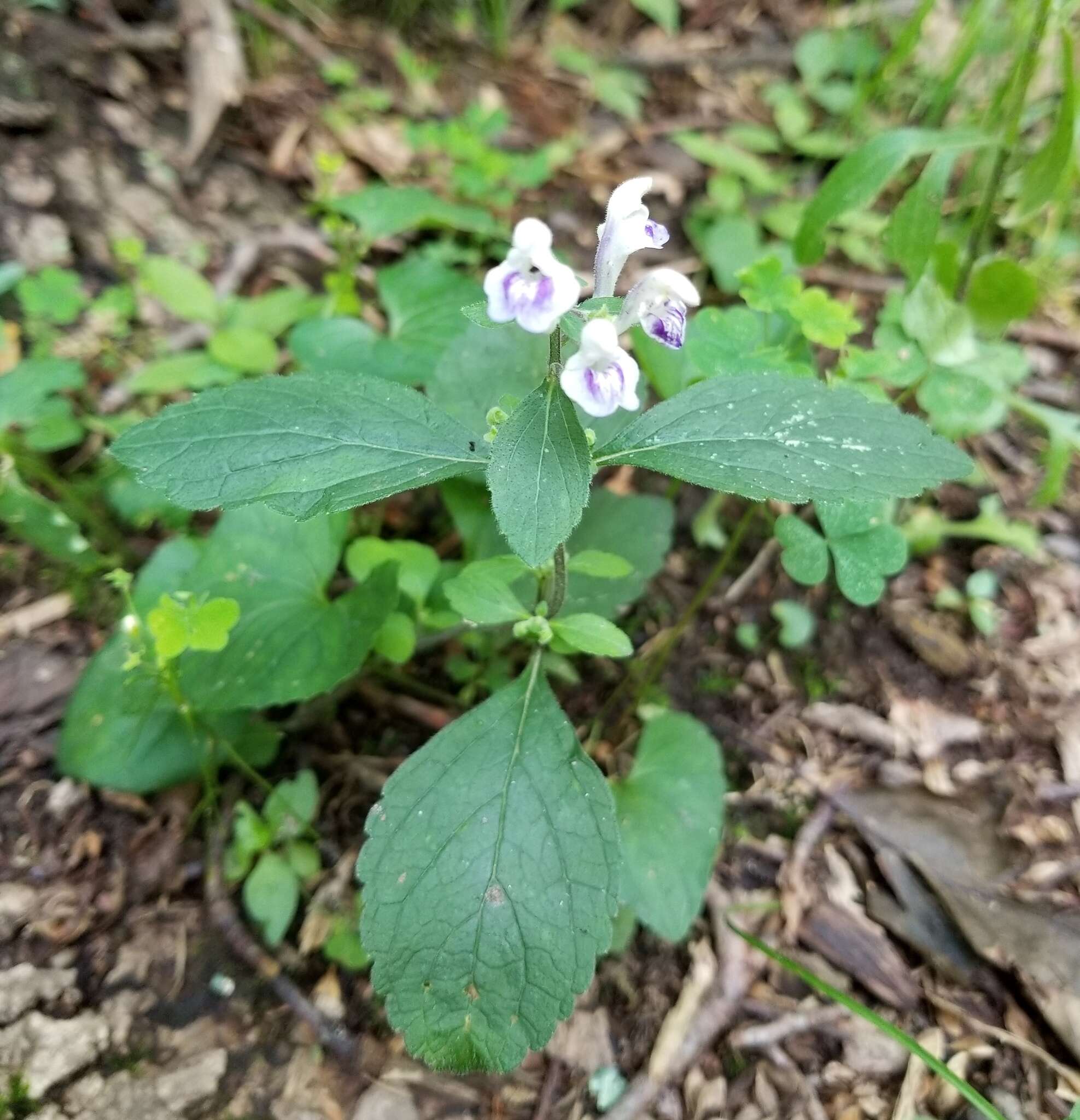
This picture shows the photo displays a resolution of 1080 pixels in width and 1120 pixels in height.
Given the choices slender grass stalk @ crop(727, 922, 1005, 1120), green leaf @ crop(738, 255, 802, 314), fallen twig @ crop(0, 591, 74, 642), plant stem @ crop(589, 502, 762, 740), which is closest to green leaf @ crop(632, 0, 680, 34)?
green leaf @ crop(738, 255, 802, 314)

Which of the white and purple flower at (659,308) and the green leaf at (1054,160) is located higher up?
the green leaf at (1054,160)

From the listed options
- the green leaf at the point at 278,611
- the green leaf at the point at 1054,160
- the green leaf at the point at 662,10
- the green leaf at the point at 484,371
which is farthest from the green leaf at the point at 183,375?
the green leaf at the point at 662,10

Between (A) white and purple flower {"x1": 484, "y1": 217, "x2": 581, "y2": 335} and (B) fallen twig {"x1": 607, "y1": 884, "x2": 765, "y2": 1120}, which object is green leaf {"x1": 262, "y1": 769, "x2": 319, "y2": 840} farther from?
(A) white and purple flower {"x1": 484, "y1": 217, "x2": 581, "y2": 335}

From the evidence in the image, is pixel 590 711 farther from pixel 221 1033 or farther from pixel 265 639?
pixel 221 1033

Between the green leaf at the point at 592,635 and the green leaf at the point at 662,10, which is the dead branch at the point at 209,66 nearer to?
the green leaf at the point at 662,10

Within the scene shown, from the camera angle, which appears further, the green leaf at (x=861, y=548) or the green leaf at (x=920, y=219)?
the green leaf at (x=920, y=219)

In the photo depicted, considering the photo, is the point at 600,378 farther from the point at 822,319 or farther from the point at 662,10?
the point at 662,10

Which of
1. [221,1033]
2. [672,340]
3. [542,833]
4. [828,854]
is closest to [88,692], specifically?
[221,1033]
